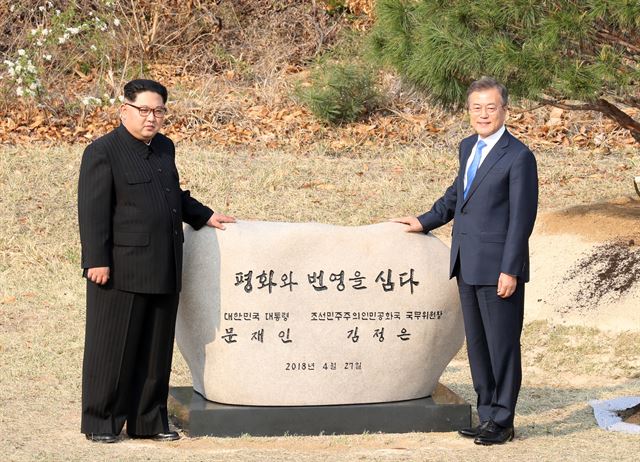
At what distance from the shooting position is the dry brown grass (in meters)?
5.29

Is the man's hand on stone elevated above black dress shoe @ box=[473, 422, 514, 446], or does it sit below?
above

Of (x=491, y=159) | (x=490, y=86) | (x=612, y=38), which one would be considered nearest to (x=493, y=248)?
(x=491, y=159)

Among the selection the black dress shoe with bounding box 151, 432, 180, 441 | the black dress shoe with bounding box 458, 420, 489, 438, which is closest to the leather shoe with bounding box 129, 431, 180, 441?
the black dress shoe with bounding box 151, 432, 180, 441

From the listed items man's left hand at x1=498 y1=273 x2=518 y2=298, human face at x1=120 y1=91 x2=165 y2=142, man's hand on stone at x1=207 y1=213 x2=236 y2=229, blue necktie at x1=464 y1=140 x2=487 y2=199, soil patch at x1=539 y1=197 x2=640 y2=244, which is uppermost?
human face at x1=120 y1=91 x2=165 y2=142

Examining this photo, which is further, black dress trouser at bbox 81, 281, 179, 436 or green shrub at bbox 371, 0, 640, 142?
green shrub at bbox 371, 0, 640, 142

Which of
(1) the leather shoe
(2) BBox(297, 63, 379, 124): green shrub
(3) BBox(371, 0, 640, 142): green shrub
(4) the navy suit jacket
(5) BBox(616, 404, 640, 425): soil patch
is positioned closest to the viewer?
(4) the navy suit jacket

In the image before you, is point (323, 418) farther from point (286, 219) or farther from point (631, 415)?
point (286, 219)

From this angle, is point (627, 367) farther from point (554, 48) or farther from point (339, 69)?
point (339, 69)

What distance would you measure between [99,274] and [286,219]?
16.9ft

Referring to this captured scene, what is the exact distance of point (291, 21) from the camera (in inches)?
613

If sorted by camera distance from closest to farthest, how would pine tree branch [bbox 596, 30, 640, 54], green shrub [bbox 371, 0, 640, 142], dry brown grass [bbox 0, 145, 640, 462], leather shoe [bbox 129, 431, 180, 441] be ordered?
dry brown grass [bbox 0, 145, 640, 462], leather shoe [bbox 129, 431, 180, 441], green shrub [bbox 371, 0, 640, 142], pine tree branch [bbox 596, 30, 640, 54]

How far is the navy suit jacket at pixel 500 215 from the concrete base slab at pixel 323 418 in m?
0.77

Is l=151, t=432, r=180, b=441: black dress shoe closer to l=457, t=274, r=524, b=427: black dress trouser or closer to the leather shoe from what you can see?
the leather shoe

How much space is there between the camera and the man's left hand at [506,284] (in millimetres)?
5070
